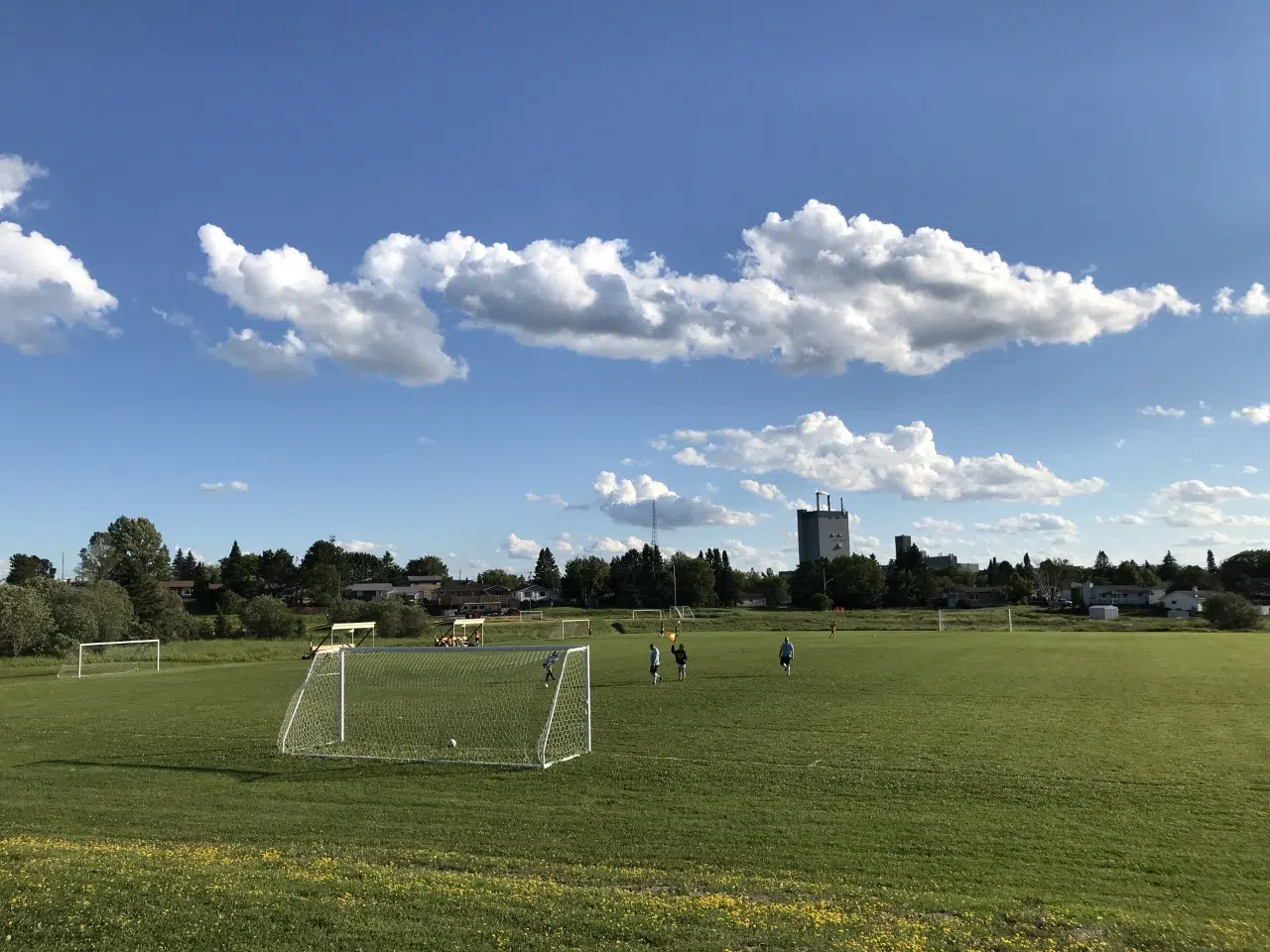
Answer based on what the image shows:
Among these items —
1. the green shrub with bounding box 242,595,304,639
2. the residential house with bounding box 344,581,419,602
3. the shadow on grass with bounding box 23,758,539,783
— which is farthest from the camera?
the residential house with bounding box 344,581,419,602

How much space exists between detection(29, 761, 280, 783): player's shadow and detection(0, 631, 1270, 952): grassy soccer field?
88 millimetres

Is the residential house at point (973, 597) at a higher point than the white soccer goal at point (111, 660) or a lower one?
lower

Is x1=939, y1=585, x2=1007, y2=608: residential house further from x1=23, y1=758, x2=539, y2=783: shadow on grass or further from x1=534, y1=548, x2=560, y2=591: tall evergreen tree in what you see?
x1=23, y1=758, x2=539, y2=783: shadow on grass

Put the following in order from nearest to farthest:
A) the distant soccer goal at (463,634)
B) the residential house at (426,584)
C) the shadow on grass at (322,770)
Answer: the shadow on grass at (322,770), the distant soccer goal at (463,634), the residential house at (426,584)

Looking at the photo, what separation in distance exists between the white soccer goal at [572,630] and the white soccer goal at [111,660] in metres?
28.7

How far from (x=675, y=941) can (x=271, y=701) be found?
24263mm

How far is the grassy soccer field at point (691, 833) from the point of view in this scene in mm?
7238

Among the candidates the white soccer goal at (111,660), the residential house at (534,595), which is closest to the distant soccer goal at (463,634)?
the white soccer goal at (111,660)

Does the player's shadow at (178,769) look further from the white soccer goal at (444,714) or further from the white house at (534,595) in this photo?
the white house at (534,595)

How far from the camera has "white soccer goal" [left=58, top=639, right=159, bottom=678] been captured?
4431cm

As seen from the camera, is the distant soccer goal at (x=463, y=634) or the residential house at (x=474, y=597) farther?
the residential house at (x=474, y=597)

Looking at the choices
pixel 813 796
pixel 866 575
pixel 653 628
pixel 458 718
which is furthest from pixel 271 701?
pixel 866 575

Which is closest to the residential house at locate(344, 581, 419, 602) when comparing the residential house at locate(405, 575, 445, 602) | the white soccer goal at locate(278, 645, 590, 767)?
the residential house at locate(405, 575, 445, 602)

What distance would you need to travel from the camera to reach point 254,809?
13.1 m
